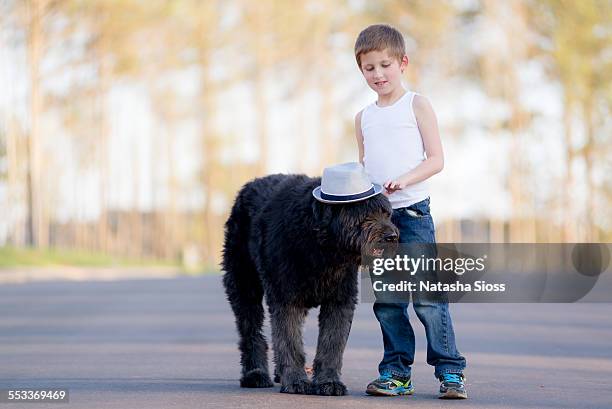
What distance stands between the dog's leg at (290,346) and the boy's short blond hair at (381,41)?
154cm

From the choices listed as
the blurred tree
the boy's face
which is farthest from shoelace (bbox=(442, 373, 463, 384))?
the blurred tree

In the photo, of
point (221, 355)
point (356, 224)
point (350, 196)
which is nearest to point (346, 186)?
point (350, 196)

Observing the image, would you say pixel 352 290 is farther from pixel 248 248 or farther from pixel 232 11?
pixel 232 11

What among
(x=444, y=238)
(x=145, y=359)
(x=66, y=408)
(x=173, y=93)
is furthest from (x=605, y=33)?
(x=66, y=408)

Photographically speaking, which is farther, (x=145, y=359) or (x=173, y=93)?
(x=173, y=93)

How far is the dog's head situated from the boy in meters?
0.27

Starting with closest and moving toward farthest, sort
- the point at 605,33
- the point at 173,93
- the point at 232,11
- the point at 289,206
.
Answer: the point at 289,206
the point at 605,33
the point at 232,11
the point at 173,93

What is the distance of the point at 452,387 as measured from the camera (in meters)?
7.08

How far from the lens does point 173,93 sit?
50531mm

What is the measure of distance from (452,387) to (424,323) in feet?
1.31

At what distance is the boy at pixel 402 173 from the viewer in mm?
7113

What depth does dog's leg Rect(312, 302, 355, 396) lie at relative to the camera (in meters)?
7.20

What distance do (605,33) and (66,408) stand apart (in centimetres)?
2847

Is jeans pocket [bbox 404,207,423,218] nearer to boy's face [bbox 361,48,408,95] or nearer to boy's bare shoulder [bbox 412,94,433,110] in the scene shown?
boy's bare shoulder [bbox 412,94,433,110]
